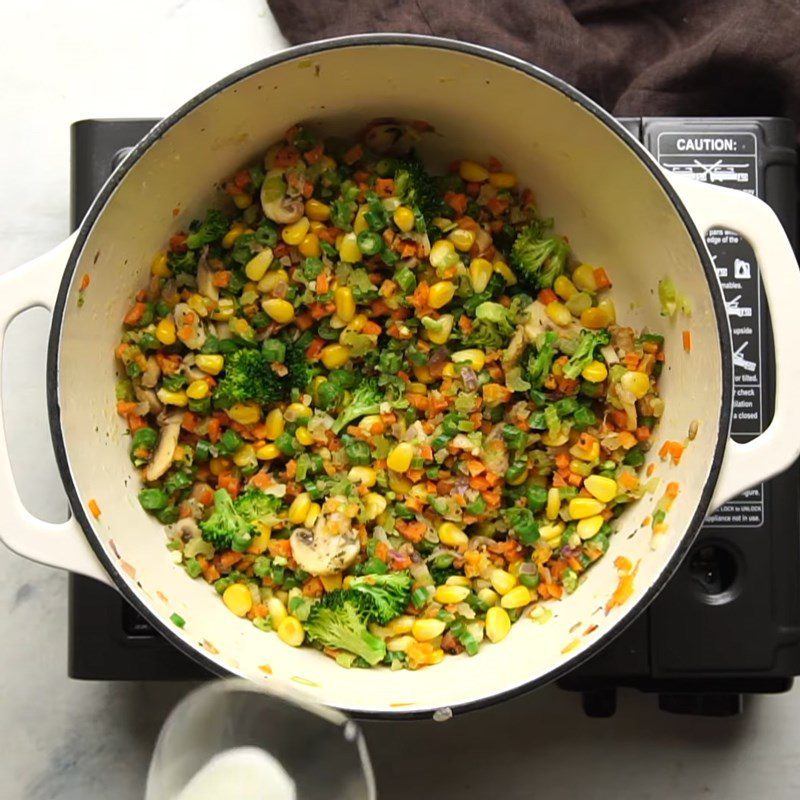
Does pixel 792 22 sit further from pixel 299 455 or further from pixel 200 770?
pixel 200 770

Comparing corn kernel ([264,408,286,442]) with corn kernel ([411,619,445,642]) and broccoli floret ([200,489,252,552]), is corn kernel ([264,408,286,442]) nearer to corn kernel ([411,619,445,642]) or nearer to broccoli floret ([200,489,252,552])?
broccoli floret ([200,489,252,552])

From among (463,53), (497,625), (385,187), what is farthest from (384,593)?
(463,53)

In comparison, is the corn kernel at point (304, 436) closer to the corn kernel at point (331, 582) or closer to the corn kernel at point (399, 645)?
the corn kernel at point (331, 582)

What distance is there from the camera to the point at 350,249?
142 cm

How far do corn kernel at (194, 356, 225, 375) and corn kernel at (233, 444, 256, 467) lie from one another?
4.7 inches

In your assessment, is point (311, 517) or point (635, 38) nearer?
point (311, 517)

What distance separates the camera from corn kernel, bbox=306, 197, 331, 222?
56.1 inches

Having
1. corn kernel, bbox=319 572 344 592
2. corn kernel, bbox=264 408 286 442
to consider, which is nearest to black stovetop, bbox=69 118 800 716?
corn kernel, bbox=319 572 344 592

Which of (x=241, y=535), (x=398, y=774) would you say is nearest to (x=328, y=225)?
(x=241, y=535)

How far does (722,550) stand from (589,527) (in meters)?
0.21

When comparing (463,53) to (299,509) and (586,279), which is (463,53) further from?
(299,509)

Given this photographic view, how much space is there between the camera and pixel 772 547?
143 cm

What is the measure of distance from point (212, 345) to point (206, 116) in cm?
32

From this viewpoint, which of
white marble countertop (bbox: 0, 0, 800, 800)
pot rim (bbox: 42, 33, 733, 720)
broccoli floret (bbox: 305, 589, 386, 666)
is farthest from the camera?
white marble countertop (bbox: 0, 0, 800, 800)
